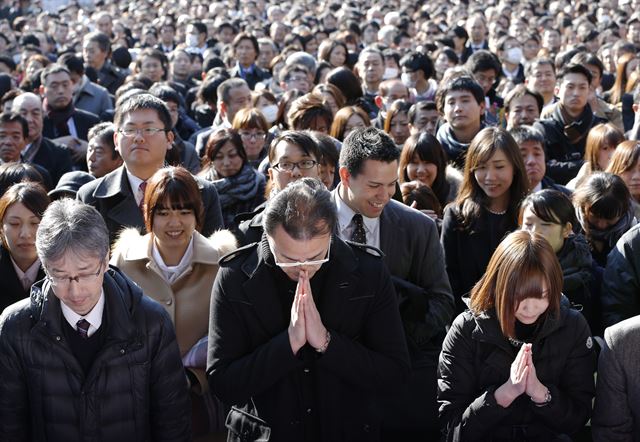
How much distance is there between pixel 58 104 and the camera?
8188 mm

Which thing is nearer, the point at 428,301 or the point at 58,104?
the point at 428,301

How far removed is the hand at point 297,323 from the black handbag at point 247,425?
0.38m

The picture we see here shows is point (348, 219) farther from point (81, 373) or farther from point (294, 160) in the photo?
point (81, 373)

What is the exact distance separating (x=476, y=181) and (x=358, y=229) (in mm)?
1232

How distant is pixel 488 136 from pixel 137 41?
14.3 metres

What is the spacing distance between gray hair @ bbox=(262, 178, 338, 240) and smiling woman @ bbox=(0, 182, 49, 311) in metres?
1.65

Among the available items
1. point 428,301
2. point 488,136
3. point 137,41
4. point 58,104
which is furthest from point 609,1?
point 428,301

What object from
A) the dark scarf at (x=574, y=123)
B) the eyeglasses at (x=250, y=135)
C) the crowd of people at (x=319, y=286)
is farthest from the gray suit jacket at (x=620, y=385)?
the dark scarf at (x=574, y=123)

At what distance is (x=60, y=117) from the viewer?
820 cm

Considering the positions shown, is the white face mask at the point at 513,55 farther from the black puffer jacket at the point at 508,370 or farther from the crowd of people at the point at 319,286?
the black puffer jacket at the point at 508,370

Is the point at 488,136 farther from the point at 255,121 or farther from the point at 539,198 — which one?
the point at 255,121

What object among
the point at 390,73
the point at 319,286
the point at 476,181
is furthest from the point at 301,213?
the point at 390,73

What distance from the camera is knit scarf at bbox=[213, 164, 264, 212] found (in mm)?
5859

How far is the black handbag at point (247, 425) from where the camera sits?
3.38m
